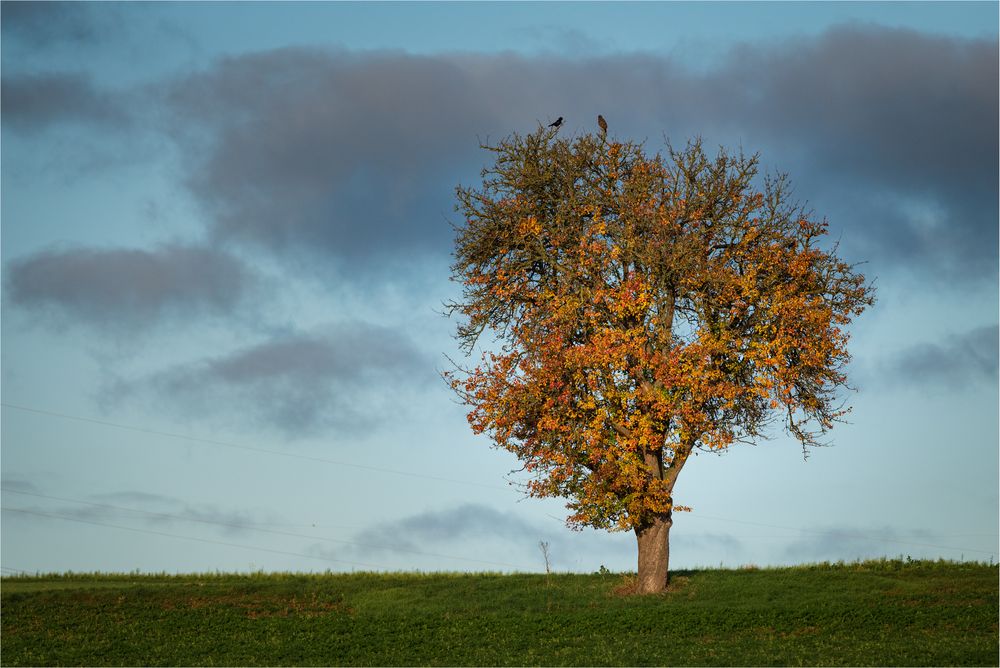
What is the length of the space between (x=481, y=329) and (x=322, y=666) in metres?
16.9

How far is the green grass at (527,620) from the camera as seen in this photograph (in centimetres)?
3092

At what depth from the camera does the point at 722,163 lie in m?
41.9

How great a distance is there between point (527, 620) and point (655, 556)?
262 inches

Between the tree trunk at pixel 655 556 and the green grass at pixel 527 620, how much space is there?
920mm

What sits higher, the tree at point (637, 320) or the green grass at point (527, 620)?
the tree at point (637, 320)

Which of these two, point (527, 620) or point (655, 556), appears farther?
point (655, 556)

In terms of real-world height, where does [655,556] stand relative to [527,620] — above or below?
above

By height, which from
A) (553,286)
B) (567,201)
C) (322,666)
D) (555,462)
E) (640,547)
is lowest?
(322,666)

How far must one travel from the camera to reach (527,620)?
36.1m

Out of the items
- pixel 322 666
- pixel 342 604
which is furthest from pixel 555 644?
pixel 342 604

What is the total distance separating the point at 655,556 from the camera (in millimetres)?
40188

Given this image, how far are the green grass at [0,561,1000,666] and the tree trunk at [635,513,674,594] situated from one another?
92cm

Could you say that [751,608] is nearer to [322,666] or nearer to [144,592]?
[322,666]

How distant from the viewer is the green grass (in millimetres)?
30922
